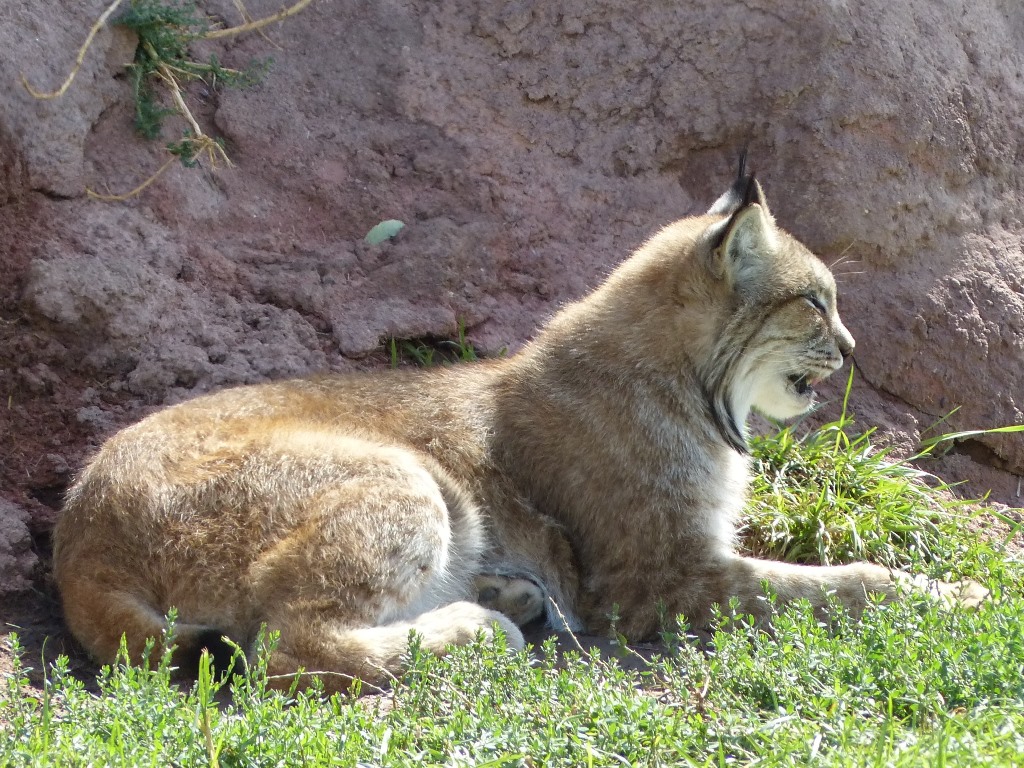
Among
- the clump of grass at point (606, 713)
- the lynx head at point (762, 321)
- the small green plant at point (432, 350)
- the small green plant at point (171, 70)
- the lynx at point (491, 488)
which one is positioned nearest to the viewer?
the clump of grass at point (606, 713)

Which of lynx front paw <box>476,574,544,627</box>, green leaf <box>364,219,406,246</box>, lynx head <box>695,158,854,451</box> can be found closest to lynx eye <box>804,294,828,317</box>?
lynx head <box>695,158,854,451</box>

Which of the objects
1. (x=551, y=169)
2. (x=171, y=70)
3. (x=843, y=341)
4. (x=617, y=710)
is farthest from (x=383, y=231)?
(x=617, y=710)

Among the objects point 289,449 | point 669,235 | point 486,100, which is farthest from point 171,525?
point 486,100

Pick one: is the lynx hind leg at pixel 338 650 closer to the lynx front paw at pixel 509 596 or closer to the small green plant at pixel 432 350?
the lynx front paw at pixel 509 596

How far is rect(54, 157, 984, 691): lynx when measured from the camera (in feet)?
15.0

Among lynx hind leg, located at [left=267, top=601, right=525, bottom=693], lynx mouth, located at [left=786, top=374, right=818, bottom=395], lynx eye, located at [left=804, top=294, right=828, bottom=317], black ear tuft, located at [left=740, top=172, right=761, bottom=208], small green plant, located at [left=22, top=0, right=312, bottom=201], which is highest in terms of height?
small green plant, located at [left=22, top=0, right=312, bottom=201]

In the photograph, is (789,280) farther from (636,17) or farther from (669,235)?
(636,17)

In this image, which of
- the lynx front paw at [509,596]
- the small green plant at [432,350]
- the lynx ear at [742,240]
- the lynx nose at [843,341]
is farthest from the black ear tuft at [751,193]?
the small green plant at [432,350]

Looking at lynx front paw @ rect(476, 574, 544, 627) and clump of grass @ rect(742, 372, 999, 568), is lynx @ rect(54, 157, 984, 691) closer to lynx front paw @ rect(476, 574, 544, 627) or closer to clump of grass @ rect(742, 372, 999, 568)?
lynx front paw @ rect(476, 574, 544, 627)

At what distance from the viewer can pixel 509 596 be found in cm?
525

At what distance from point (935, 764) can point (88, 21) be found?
564 cm

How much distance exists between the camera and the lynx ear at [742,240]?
5207mm

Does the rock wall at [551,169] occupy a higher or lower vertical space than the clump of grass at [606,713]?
higher

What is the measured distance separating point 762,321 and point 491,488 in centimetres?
142
